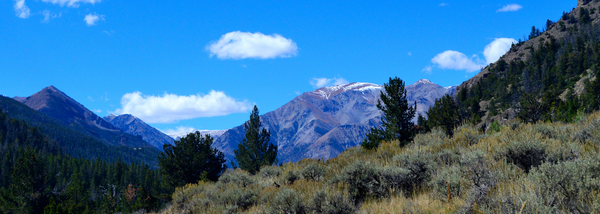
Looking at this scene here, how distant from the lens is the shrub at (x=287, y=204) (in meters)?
6.66

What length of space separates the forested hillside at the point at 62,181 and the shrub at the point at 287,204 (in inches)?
1266

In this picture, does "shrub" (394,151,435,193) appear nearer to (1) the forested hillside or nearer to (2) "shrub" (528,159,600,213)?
(2) "shrub" (528,159,600,213)

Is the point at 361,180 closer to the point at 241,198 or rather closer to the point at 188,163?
the point at 241,198

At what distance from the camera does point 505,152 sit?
581 centimetres

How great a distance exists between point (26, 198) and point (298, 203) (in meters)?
63.1

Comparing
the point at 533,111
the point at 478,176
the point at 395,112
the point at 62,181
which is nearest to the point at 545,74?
the point at 533,111

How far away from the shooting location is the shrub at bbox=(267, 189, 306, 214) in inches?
262

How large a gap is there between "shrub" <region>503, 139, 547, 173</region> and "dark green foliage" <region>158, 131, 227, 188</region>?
39491 millimetres

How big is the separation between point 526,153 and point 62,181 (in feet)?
452

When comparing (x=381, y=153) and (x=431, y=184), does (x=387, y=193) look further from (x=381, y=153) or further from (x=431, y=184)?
(x=381, y=153)

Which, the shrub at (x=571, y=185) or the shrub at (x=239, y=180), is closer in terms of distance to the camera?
the shrub at (x=571, y=185)

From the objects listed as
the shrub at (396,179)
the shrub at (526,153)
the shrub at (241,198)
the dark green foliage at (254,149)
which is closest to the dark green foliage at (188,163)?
the dark green foliage at (254,149)

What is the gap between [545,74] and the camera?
8744 centimetres

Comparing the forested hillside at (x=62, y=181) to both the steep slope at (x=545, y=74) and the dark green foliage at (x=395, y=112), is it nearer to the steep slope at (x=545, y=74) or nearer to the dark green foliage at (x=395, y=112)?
the dark green foliage at (x=395, y=112)
